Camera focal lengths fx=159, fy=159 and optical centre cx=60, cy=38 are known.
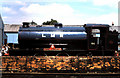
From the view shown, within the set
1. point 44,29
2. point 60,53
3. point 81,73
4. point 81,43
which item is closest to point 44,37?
point 44,29

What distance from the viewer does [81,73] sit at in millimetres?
8969

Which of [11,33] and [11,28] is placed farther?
[11,28]

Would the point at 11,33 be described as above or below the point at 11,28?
below

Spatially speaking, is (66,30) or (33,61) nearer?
(33,61)

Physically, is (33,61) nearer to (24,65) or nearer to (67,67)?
(24,65)

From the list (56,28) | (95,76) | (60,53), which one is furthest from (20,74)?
(56,28)

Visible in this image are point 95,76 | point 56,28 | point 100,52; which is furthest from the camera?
point 56,28

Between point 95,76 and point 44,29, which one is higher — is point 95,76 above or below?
below

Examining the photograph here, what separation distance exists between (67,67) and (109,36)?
228 inches

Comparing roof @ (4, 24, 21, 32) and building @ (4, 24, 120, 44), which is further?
roof @ (4, 24, 21, 32)

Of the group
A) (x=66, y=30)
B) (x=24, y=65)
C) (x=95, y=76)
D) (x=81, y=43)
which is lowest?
(x=95, y=76)

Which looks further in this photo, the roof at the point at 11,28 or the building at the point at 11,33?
the roof at the point at 11,28

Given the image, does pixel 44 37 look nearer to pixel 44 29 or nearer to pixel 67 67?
pixel 44 29

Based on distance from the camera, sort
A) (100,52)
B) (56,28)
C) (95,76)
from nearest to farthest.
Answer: (95,76), (100,52), (56,28)
